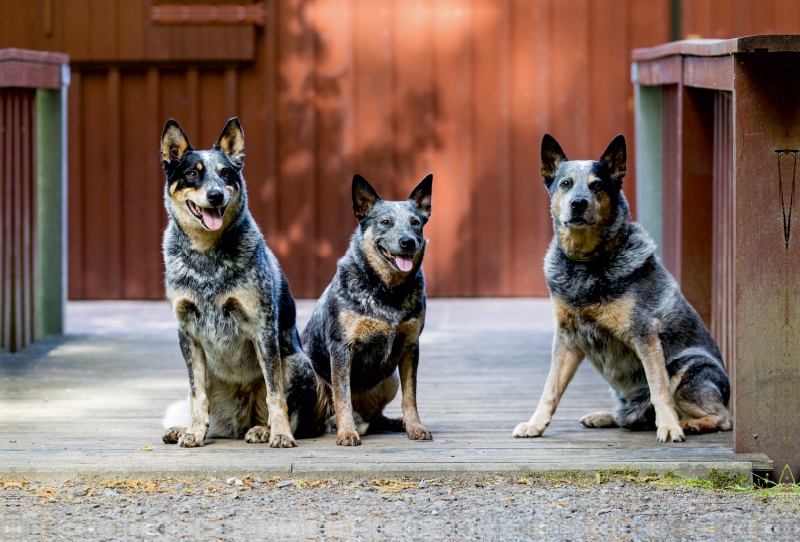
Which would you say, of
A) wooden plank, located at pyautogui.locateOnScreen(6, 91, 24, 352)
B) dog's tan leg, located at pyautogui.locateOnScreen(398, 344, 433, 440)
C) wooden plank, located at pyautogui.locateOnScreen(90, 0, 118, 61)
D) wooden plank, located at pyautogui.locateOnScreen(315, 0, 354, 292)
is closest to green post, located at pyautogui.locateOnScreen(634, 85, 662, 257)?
wooden plank, located at pyautogui.locateOnScreen(315, 0, 354, 292)

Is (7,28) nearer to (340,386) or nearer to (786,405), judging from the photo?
(340,386)

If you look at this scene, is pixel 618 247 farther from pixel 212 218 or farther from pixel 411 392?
pixel 212 218

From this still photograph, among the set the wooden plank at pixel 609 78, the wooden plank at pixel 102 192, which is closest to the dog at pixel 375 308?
the wooden plank at pixel 609 78

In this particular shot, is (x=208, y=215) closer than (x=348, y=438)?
Yes

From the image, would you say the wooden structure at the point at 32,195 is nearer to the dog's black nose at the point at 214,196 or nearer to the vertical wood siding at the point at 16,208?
the vertical wood siding at the point at 16,208

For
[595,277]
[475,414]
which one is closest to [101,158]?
[475,414]

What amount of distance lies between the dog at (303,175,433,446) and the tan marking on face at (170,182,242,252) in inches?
21.2

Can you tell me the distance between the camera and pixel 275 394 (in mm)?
4812

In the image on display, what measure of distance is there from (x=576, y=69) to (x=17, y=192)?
501 cm

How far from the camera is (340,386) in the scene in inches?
190

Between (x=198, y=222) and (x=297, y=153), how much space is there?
5378 millimetres

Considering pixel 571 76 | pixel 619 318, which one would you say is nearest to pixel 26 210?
pixel 619 318

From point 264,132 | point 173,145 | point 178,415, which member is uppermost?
point 264,132

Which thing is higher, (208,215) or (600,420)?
(208,215)
